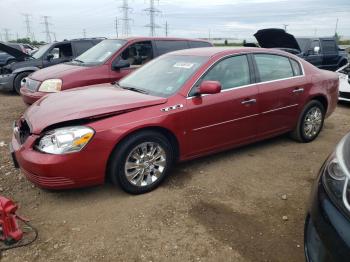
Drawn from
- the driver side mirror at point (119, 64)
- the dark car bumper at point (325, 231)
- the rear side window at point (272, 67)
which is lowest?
the dark car bumper at point (325, 231)

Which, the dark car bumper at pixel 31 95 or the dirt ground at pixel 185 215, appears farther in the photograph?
the dark car bumper at pixel 31 95

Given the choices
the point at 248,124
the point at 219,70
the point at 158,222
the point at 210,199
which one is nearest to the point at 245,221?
the point at 210,199

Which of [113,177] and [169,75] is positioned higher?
[169,75]

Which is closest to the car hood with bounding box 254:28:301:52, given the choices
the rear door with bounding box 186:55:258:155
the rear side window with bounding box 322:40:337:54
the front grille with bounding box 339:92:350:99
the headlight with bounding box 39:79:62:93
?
the rear side window with bounding box 322:40:337:54

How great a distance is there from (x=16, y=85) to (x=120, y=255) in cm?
848

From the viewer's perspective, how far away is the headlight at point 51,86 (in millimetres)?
6258

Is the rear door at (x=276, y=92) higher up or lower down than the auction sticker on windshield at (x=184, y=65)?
lower down

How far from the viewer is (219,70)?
13.7 ft

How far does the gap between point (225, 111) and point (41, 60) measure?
7.71 m

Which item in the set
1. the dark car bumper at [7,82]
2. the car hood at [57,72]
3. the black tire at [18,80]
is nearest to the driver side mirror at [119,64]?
the car hood at [57,72]

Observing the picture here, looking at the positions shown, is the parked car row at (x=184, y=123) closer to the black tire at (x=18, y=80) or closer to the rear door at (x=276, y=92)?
the rear door at (x=276, y=92)

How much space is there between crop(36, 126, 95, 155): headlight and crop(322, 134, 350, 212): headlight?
82.5 inches

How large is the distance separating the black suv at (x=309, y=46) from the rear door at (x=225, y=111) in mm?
5946

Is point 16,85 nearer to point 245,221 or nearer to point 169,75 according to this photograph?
point 169,75
